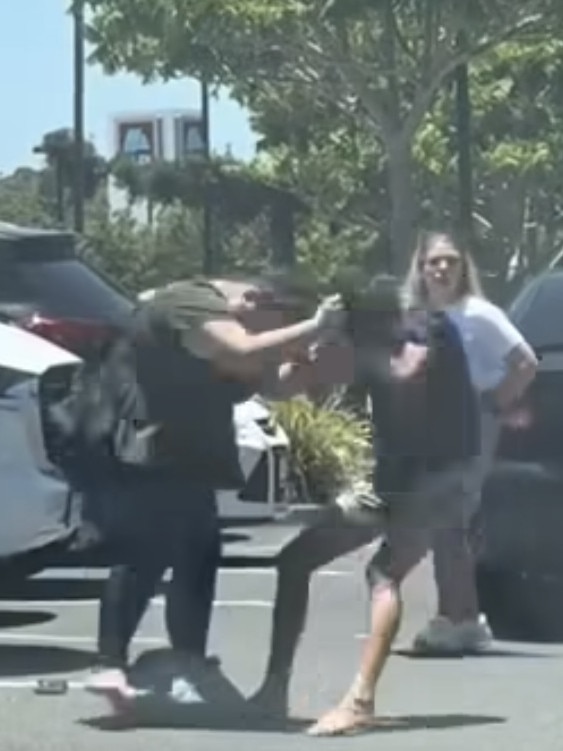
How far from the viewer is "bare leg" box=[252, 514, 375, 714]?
7.91 metres

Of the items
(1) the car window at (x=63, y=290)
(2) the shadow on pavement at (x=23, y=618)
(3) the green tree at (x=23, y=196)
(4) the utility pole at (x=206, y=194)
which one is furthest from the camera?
(3) the green tree at (x=23, y=196)

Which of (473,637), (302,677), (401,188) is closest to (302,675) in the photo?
(302,677)

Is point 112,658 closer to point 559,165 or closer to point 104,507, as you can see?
point 104,507

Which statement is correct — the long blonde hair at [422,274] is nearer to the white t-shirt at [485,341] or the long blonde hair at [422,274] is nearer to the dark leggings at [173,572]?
the white t-shirt at [485,341]

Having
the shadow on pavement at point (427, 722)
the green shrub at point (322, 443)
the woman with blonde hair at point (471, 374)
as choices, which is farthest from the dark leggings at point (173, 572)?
the green shrub at point (322, 443)

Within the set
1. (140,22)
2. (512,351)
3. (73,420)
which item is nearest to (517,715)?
(512,351)

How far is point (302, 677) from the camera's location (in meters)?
8.89

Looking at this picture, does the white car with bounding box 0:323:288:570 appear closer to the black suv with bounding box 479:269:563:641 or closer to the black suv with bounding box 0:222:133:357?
the black suv with bounding box 479:269:563:641

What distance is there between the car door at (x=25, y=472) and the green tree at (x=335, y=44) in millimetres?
18042

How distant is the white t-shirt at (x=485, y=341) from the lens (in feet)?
30.0

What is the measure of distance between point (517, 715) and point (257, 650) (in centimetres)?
178

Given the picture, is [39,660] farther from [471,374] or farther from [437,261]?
[437,261]

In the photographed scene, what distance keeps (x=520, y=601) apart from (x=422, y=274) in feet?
6.73

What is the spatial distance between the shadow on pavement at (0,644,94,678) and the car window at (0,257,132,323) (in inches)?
90.9
